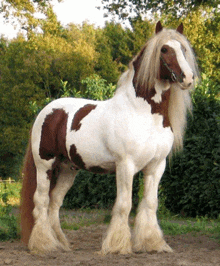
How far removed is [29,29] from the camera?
50.6 feet

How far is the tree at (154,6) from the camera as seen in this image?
51.7ft

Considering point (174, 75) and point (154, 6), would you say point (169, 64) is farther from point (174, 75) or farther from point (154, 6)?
point (154, 6)

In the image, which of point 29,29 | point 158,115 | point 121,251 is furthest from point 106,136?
point 29,29

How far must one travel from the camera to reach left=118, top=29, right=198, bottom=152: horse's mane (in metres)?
5.38

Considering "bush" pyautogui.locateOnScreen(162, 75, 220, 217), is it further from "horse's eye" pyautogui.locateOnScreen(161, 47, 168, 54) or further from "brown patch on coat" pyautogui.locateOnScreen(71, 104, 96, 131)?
"horse's eye" pyautogui.locateOnScreen(161, 47, 168, 54)

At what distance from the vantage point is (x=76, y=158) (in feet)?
19.3

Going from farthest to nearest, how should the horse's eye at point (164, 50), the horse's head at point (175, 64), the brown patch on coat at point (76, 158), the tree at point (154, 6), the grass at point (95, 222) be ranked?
the tree at point (154, 6) → the grass at point (95, 222) → the brown patch on coat at point (76, 158) → the horse's eye at point (164, 50) → the horse's head at point (175, 64)

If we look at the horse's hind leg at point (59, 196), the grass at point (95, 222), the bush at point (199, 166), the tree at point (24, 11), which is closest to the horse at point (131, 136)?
the horse's hind leg at point (59, 196)

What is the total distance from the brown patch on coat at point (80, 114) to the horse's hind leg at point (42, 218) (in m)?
0.59

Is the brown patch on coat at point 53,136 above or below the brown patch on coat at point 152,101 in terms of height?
below

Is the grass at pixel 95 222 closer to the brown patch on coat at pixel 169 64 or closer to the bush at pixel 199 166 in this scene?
the bush at pixel 199 166

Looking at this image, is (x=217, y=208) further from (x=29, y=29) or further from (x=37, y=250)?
(x=29, y=29)

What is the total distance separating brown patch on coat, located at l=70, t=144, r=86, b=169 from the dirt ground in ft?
3.18

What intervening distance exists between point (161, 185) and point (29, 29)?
738 cm
